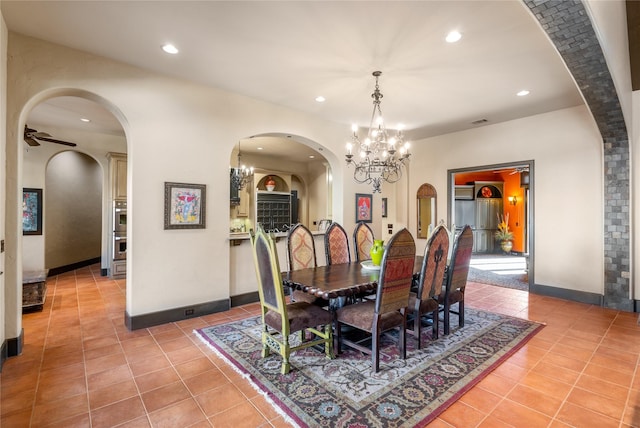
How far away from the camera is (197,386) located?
2.21 m

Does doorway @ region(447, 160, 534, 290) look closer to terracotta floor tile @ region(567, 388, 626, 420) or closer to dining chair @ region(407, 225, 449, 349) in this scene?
dining chair @ region(407, 225, 449, 349)

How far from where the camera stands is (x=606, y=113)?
3.44 meters

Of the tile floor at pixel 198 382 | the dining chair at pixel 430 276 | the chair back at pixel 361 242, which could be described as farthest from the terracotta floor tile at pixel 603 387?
the chair back at pixel 361 242

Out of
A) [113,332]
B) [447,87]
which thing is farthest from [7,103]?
[447,87]

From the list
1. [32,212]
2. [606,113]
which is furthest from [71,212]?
[606,113]

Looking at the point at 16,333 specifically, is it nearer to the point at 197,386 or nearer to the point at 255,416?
Result: the point at 197,386

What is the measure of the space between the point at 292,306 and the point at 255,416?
929 millimetres

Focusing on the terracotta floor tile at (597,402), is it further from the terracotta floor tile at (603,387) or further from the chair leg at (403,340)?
the chair leg at (403,340)

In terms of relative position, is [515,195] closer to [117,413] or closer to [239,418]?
[239,418]

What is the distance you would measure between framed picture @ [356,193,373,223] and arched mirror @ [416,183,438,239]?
1.37 m

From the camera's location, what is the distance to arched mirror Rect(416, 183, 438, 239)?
20.4 feet

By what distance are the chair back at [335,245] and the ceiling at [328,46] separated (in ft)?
5.99

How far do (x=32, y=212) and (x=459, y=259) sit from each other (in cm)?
689

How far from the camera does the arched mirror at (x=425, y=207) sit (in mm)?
6227
